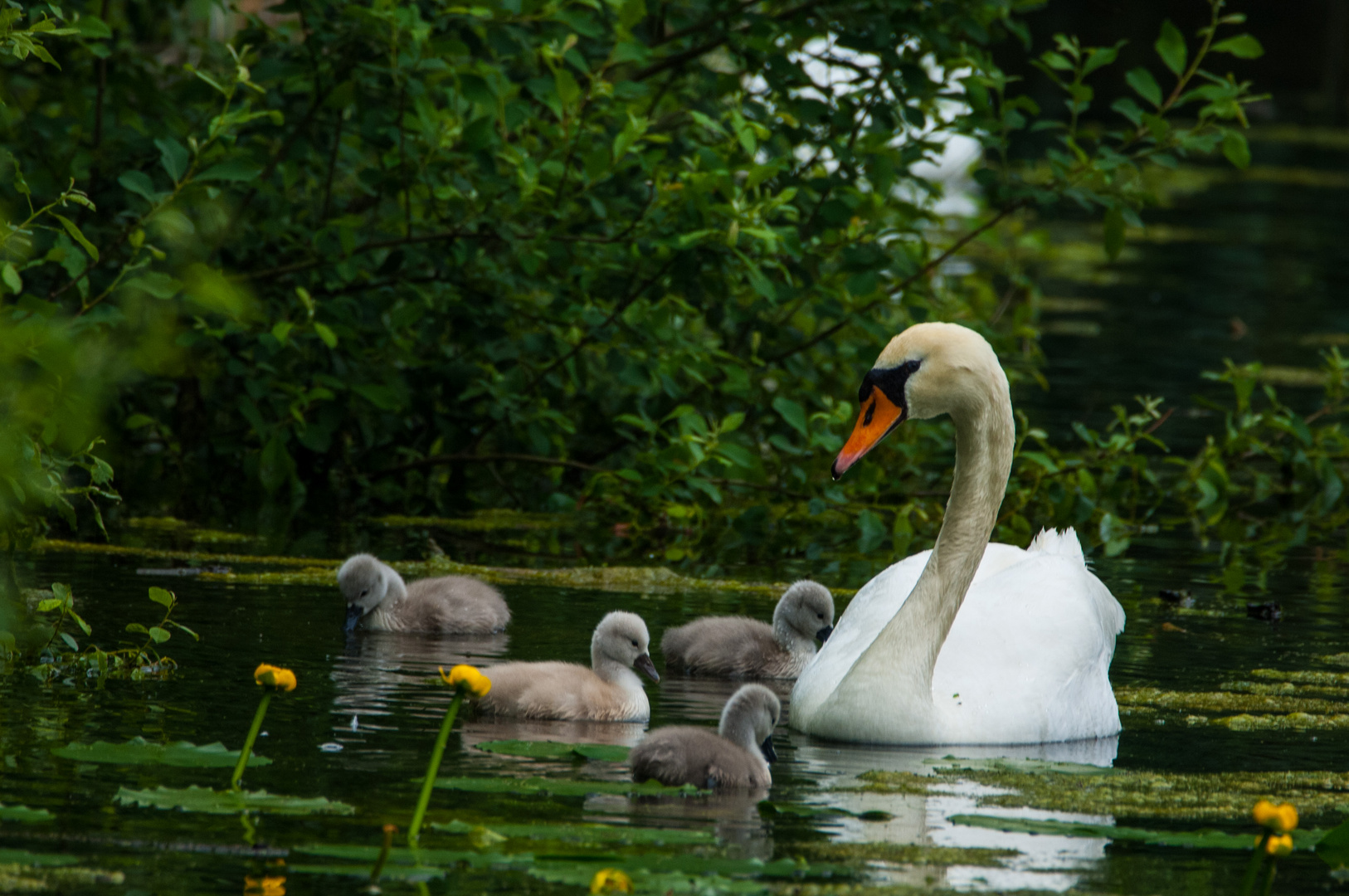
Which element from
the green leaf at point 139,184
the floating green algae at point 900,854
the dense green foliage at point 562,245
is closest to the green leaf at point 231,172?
the green leaf at point 139,184

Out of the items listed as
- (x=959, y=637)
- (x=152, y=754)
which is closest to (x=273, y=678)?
(x=152, y=754)

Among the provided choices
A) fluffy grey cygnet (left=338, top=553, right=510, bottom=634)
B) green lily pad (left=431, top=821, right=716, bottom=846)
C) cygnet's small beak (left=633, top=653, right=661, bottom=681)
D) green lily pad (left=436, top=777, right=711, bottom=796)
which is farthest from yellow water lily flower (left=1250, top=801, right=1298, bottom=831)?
fluffy grey cygnet (left=338, top=553, right=510, bottom=634)

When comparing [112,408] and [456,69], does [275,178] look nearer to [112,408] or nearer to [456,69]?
[112,408]

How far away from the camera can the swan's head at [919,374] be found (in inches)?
257

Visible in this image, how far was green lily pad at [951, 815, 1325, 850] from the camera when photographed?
487 cm

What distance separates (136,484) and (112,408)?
2.20ft

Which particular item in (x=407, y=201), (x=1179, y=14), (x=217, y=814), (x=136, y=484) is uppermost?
(x=1179, y=14)

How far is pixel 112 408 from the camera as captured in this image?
1073cm

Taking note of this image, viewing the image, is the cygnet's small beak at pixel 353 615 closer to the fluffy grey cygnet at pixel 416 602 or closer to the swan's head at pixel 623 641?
the fluffy grey cygnet at pixel 416 602

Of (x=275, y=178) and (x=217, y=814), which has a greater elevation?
(x=275, y=178)

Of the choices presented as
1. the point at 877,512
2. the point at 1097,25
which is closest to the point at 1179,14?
the point at 1097,25

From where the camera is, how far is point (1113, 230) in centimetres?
1031

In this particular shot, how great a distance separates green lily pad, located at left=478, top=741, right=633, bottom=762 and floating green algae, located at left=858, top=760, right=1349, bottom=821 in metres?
0.71

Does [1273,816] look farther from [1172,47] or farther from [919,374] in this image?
[1172,47]
